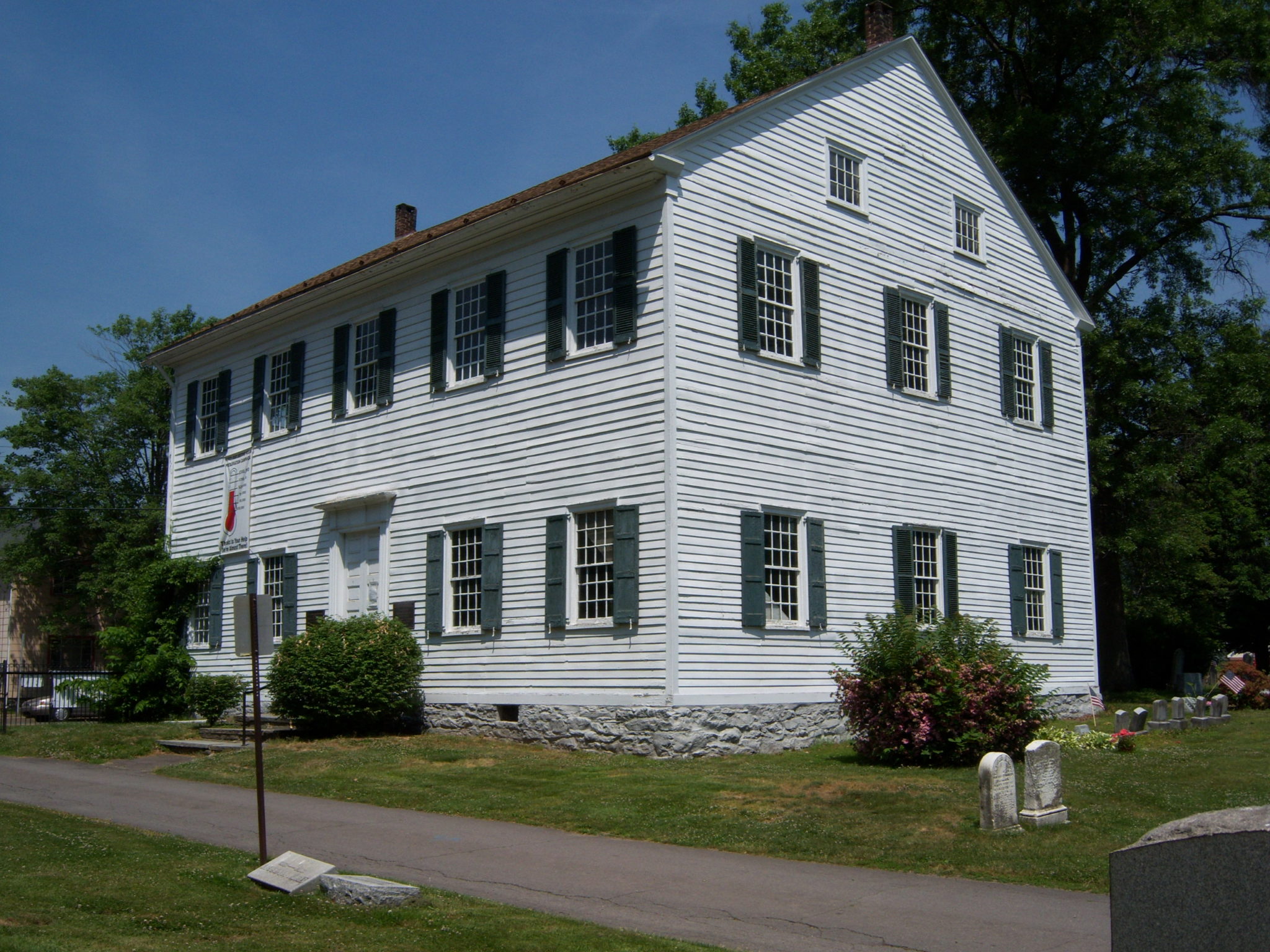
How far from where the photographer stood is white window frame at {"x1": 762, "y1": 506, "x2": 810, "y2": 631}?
18312 millimetres

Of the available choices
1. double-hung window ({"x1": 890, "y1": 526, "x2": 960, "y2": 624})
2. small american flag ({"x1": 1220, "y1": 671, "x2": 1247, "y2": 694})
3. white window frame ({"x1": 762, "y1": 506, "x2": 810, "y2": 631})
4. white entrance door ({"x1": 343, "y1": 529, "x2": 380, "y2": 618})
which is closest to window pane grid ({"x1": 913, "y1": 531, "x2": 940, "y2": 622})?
double-hung window ({"x1": 890, "y1": 526, "x2": 960, "y2": 624})

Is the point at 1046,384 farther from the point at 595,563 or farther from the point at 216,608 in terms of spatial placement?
the point at 216,608

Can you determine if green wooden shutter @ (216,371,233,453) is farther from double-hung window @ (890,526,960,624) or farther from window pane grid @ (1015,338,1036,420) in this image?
window pane grid @ (1015,338,1036,420)

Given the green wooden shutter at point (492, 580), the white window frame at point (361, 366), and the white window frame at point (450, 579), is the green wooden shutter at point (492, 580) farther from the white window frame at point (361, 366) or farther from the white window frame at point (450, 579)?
the white window frame at point (361, 366)

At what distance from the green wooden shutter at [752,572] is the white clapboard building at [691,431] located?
0.05m

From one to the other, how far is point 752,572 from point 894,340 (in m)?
5.49

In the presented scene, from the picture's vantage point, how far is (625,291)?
17.8 metres

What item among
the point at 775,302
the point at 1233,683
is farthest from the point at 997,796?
the point at 1233,683

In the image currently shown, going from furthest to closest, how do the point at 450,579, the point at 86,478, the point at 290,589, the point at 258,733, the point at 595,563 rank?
the point at 86,478, the point at 290,589, the point at 450,579, the point at 595,563, the point at 258,733

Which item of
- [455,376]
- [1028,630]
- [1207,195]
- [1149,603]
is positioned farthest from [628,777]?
[1149,603]

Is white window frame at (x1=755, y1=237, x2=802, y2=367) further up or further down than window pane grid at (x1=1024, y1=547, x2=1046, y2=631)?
further up

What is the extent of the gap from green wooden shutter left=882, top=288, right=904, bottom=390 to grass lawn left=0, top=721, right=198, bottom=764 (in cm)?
1311

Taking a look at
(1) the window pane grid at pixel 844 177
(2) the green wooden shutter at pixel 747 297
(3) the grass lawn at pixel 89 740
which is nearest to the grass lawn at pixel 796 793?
(3) the grass lawn at pixel 89 740

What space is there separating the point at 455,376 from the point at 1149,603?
81.3ft
